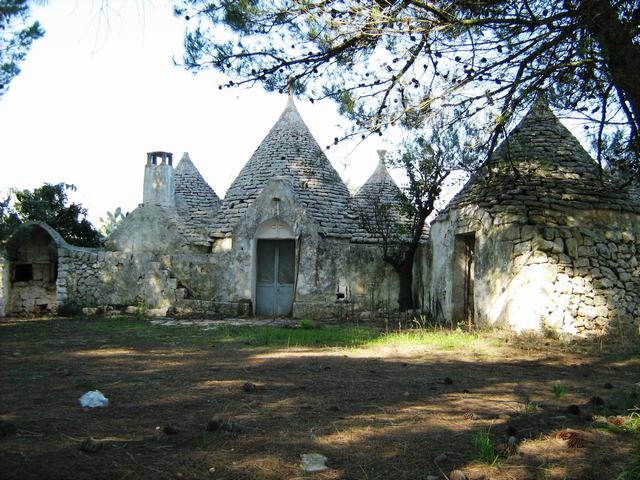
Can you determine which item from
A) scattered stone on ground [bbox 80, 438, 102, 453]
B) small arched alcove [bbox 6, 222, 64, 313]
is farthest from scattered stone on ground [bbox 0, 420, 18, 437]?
small arched alcove [bbox 6, 222, 64, 313]

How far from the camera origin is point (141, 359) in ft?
21.4

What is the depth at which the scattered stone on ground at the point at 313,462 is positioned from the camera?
2902 mm

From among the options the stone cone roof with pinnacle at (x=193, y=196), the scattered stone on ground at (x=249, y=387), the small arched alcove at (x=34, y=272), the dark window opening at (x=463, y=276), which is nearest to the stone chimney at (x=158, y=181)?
the stone cone roof with pinnacle at (x=193, y=196)

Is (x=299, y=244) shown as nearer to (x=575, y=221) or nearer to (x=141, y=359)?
(x=575, y=221)

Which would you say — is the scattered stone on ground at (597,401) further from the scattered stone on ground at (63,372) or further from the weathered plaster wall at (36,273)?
the weathered plaster wall at (36,273)

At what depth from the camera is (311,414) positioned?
402 cm

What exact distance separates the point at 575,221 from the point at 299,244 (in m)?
6.58

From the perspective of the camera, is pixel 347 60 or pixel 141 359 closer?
pixel 347 60

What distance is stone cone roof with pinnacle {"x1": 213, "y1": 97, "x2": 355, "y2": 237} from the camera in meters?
14.2

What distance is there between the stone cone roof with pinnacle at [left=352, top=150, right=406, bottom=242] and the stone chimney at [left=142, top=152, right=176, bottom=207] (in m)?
5.27

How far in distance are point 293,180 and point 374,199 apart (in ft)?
7.43

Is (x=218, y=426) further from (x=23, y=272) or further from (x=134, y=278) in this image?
(x=23, y=272)

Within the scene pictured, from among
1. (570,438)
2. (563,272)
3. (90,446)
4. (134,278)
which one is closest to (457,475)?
(570,438)

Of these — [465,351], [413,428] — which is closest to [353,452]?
[413,428]
